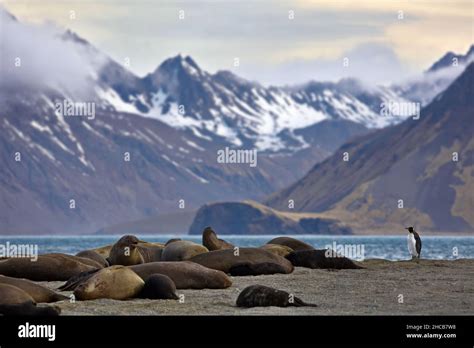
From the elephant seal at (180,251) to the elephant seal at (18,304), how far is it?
10444 millimetres

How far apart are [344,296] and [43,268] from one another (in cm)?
866

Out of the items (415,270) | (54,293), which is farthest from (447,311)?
(415,270)

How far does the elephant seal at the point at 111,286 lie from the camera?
26.1m

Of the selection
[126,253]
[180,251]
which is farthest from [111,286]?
[180,251]

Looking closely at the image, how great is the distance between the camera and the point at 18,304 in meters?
22.7

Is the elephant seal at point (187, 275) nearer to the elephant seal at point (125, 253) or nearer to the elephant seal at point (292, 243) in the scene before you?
the elephant seal at point (125, 253)

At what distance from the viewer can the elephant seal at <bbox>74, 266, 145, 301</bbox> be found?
2608 cm

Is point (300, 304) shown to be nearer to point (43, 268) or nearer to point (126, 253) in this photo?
point (126, 253)
